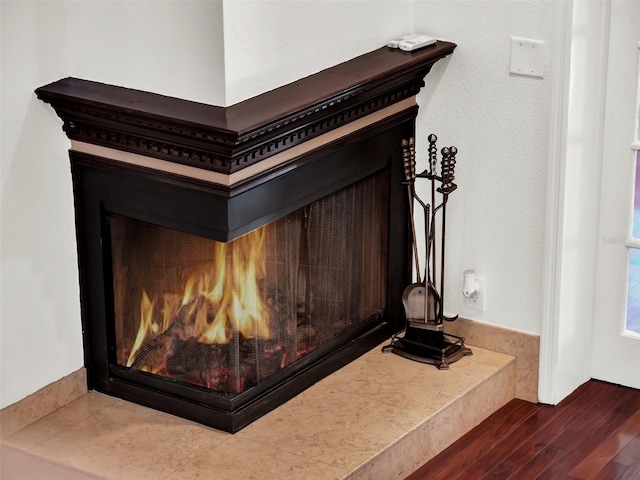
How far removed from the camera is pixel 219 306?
132 inches

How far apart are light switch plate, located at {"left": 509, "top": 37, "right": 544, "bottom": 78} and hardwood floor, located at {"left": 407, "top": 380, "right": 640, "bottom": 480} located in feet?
3.68

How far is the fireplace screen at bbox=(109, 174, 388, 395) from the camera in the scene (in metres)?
3.35

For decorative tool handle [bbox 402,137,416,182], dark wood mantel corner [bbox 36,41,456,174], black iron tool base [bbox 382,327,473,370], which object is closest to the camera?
dark wood mantel corner [bbox 36,41,456,174]

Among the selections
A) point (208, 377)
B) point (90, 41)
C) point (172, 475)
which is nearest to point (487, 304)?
point (208, 377)

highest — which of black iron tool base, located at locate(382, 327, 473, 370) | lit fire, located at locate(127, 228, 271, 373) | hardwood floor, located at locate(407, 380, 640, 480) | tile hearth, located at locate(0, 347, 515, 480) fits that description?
lit fire, located at locate(127, 228, 271, 373)

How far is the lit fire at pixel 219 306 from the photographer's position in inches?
130

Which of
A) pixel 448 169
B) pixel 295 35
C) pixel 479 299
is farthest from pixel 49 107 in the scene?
pixel 479 299

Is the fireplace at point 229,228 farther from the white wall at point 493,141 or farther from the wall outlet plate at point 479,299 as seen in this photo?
the wall outlet plate at point 479,299

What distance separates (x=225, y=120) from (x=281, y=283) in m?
→ 0.68

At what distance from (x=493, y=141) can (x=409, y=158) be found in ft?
0.94

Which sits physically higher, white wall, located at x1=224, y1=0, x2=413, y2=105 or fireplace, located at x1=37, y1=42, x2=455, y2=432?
white wall, located at x1=224, y1=0, x2=413, y2=105

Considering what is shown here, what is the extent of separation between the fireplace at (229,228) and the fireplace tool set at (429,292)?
0.45ft

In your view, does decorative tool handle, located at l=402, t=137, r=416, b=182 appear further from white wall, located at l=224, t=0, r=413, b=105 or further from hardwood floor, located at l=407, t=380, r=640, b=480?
hardwood floor, located at l=407, t=380, r=640, b=480

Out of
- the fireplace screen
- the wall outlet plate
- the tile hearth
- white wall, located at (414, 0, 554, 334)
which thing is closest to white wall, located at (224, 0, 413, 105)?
white wall, located at (414, 0, 554, 334)
